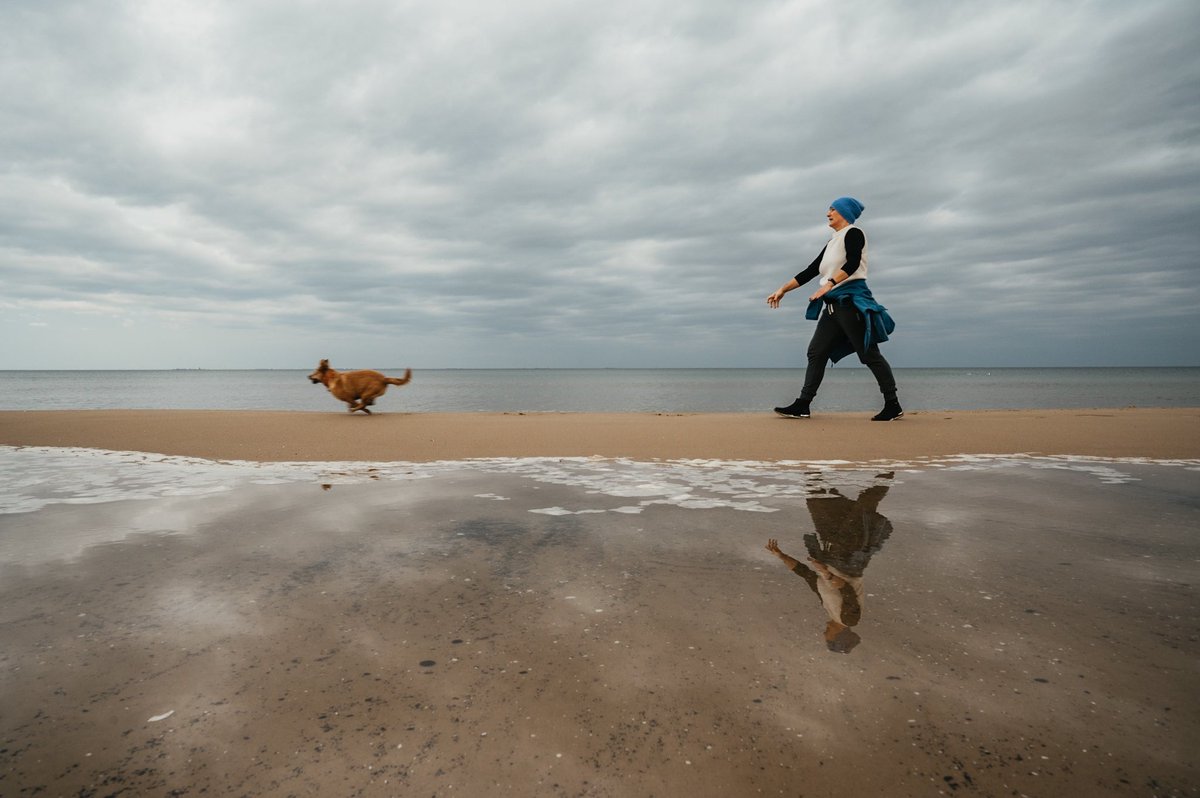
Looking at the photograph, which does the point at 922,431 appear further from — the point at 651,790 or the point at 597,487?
the point at 651,790

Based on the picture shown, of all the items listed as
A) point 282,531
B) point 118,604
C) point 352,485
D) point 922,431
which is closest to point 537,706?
point 118,604

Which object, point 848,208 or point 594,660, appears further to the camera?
point 848,208

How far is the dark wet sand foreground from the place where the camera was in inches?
40.2

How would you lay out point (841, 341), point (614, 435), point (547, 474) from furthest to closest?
point (841, 341), point (614, 435), point (547, 474)

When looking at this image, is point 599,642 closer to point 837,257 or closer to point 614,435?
point 614,435

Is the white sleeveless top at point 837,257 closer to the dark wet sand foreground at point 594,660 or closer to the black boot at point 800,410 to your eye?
the black boot at point 800,410

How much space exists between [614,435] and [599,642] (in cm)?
462

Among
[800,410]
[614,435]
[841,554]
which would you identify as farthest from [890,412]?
[841,554]

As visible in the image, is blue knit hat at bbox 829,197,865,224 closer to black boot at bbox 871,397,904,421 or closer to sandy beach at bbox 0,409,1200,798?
black boot at bbox 871,397,904,421

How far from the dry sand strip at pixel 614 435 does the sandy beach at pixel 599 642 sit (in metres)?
1.70

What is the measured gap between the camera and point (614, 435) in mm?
6086

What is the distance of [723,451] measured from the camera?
5098mm

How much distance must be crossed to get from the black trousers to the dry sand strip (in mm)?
493

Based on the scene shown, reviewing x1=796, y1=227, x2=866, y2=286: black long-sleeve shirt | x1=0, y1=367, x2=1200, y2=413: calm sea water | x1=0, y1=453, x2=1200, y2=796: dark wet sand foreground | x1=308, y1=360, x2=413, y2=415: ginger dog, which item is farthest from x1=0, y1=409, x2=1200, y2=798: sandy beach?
x1=0, y1=367, x2=1200, y2=413: calm sea water
